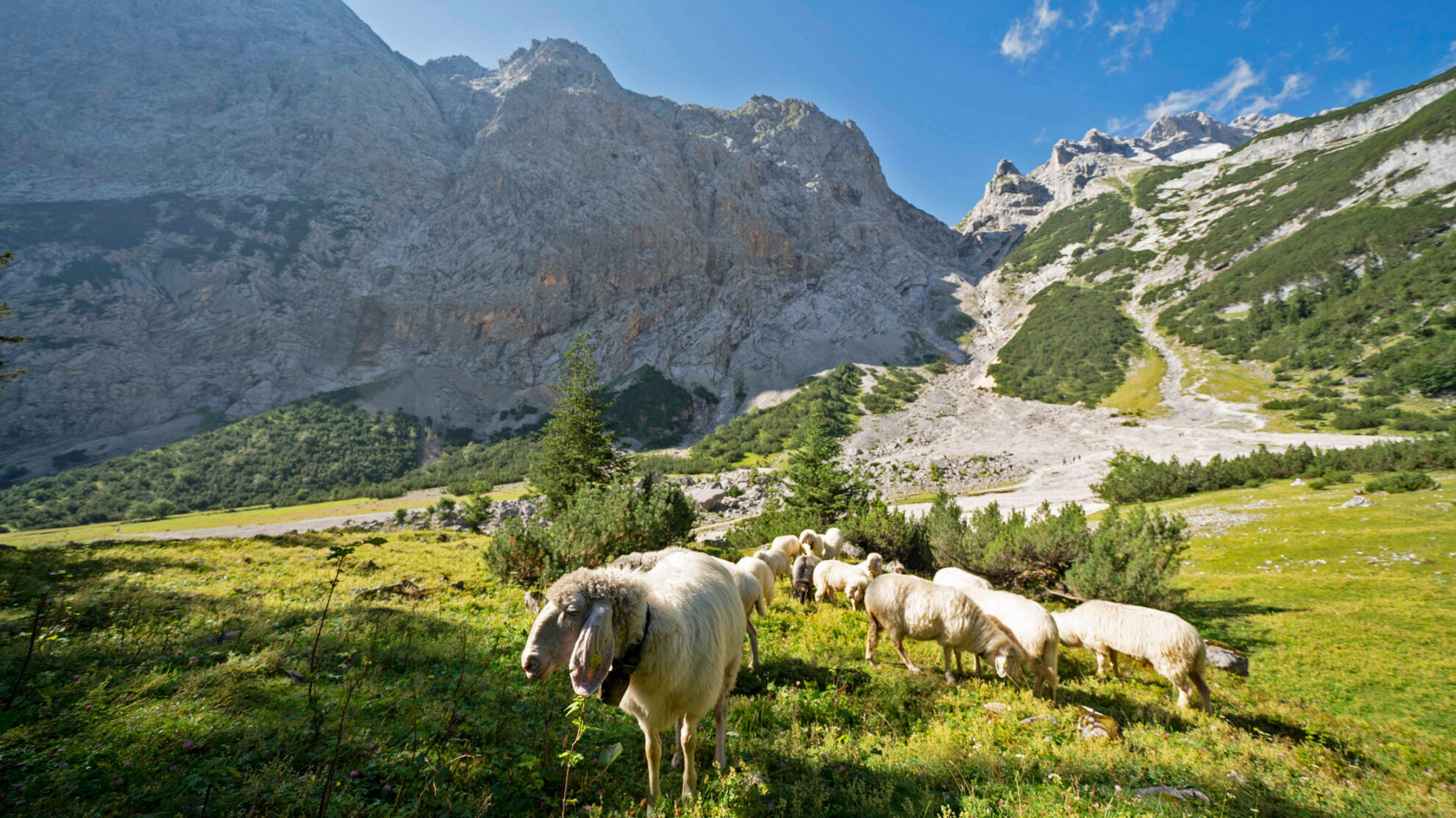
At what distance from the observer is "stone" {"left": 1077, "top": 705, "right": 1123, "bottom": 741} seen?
570 cm

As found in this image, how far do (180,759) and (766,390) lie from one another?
330ft

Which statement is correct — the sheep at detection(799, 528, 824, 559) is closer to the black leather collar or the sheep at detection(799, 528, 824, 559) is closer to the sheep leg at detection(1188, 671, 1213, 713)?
the sheep leg at detection(1188, 671, 1213, 713)

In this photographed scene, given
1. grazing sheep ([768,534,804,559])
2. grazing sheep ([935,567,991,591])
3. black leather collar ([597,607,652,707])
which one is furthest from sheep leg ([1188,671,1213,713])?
grazing sheep ([768,534,804,559])

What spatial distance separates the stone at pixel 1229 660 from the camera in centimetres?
848

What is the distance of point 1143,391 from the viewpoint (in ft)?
218

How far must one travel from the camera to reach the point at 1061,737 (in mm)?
5645

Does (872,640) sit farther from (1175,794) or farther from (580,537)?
(580,537)

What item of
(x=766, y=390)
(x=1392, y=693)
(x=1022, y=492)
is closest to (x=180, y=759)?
(x=1392, y=693)

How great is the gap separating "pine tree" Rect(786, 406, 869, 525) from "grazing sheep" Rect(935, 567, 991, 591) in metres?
8.59

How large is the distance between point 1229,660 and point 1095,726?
17.5 ft

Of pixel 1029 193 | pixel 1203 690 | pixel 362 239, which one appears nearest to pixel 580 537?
pixel 1203 690

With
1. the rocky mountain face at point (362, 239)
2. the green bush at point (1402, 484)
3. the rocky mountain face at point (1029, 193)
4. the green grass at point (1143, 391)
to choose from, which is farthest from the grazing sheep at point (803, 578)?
the rocky mountain face at point (1029, 193)

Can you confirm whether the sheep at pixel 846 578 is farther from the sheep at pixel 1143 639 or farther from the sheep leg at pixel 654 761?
the sheep leg at pixel 654 761

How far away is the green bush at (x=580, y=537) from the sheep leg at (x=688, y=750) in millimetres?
6594
